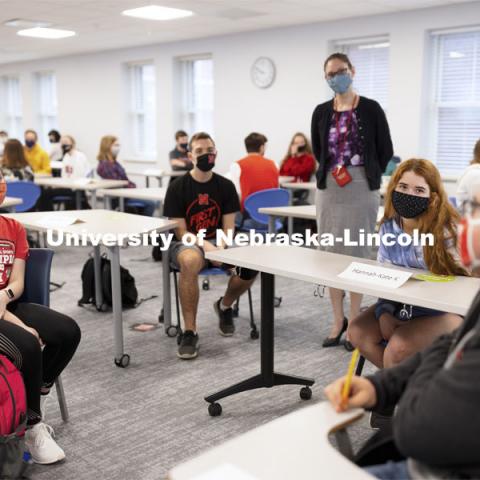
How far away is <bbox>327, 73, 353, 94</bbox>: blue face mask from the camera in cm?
342

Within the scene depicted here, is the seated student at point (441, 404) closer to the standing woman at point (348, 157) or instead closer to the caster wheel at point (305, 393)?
the caster wheel at point (305, 393)

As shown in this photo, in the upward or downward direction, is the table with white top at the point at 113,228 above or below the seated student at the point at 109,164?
below

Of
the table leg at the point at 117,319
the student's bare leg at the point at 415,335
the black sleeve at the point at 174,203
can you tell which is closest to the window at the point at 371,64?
the black sleeve at the point at 174,203

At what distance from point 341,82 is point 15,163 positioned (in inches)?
180

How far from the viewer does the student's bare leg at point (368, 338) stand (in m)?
2.48

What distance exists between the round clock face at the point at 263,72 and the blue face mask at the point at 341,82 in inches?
202

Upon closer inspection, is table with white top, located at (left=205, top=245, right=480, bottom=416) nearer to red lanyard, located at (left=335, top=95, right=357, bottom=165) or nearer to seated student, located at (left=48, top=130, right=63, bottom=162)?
red lanyard, located at (left=335, top=95, right=357, bottom=165)

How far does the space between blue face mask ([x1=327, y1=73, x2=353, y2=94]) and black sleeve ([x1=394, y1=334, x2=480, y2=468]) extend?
8.16ft

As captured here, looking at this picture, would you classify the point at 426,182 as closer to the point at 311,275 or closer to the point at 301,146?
the point at 311,275

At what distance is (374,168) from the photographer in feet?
11.3

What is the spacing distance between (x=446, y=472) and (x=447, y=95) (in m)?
6.60

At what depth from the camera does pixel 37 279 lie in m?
2.55

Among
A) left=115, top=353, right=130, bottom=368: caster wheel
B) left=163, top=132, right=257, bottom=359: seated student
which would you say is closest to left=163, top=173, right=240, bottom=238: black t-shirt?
left=163, top=132, right=257, bottom=359: seated student

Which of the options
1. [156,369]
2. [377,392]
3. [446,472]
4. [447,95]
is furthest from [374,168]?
[447,95]
